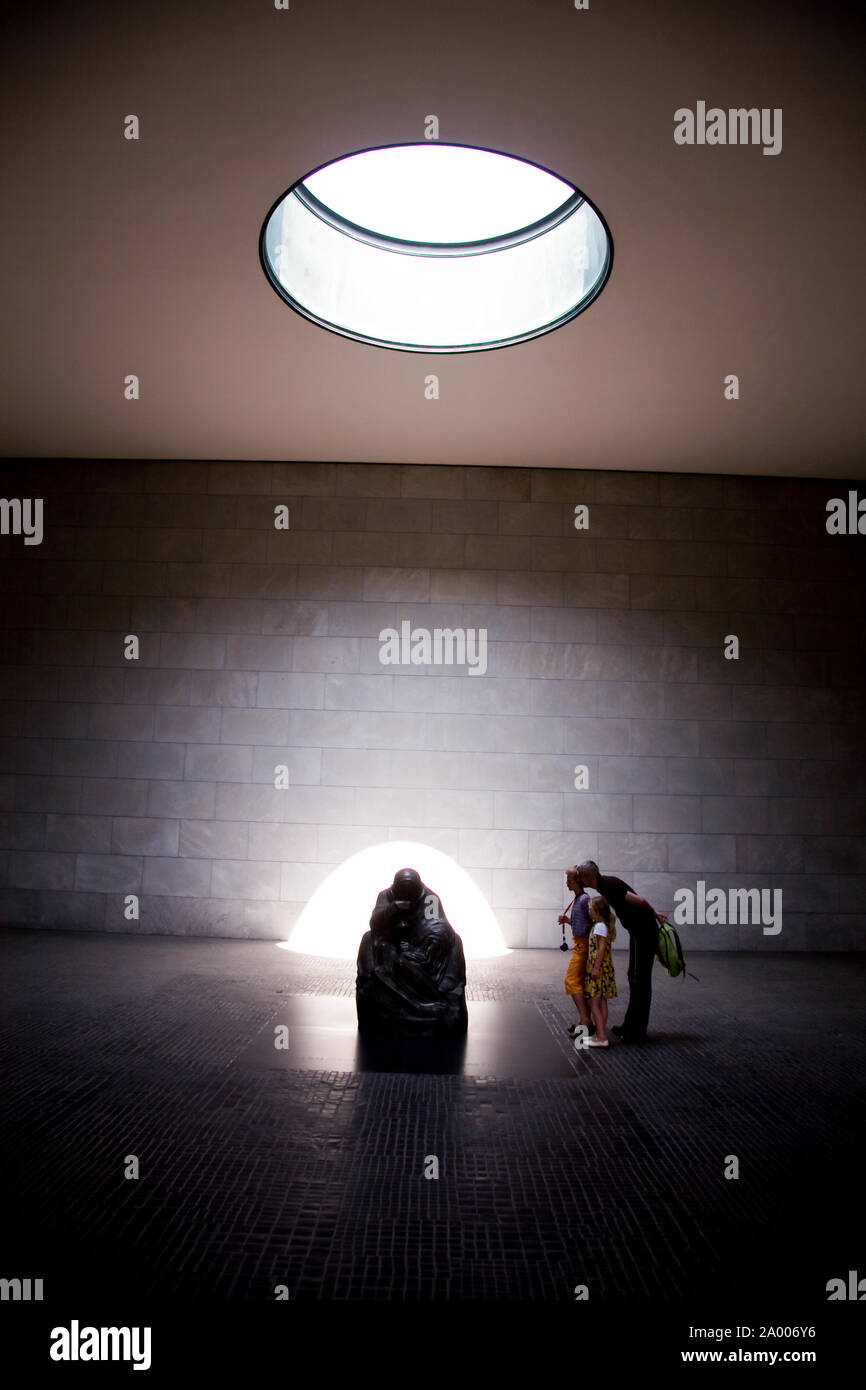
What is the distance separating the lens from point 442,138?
636 centimetres

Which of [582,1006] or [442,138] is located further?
[582,1006]

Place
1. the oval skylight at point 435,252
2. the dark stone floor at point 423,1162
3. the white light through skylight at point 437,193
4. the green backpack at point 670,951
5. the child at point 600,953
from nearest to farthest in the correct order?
the dark stone floor at point 423,1162 < the child at point 600,953 < the green backpack at point 670,951 < the oval skylight at point 435,252 < the white light through skylight at point 437,193

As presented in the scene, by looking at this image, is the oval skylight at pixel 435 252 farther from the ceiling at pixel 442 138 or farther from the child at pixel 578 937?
the child at pixel 578 937

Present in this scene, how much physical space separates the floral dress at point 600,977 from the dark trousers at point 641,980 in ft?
1.27

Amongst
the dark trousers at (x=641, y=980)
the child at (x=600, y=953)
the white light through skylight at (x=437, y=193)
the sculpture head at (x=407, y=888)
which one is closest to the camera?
the child at (x=600, y=953)

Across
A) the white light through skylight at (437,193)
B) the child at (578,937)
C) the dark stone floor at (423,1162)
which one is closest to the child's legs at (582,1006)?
the child at (578,937)

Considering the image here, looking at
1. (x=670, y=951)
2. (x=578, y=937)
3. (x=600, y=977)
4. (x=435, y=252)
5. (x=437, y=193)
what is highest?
(x=437, y=193)

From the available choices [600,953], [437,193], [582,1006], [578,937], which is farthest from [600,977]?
[437,193]

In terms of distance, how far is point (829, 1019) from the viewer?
774 cm

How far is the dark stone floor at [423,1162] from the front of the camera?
3.38m

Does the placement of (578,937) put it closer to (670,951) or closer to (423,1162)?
(670,951)

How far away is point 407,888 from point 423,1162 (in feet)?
9.62

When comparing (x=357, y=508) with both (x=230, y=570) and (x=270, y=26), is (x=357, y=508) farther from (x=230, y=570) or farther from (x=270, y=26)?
(x=270, y=26)
